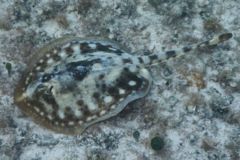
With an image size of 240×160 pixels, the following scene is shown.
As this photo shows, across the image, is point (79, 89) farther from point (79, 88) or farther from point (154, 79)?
point (154, 79)

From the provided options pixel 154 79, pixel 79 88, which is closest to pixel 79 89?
pixel 79 88

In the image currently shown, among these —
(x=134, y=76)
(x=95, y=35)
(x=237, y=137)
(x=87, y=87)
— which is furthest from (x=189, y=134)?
(x=95, y=35)

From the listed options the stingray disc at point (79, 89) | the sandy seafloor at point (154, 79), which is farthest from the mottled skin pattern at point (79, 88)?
the sandy seafloor at point (154, 79)

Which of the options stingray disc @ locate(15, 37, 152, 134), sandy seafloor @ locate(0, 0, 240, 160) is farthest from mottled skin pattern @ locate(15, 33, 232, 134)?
sandy seafloor @ locate(0, 0, 240, 160)

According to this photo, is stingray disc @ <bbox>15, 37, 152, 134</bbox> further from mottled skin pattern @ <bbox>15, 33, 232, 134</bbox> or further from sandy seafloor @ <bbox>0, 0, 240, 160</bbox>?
sandy seafloor @ <bbox>0, 0, 240, 160</bbox>

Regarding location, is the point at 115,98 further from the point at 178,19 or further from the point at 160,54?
the point at 178,19

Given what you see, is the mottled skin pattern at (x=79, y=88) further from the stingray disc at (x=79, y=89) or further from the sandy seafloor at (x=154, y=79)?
the sandy seafloor at (x=154, y=79)

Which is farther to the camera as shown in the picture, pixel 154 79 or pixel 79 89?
pixel 154 79
